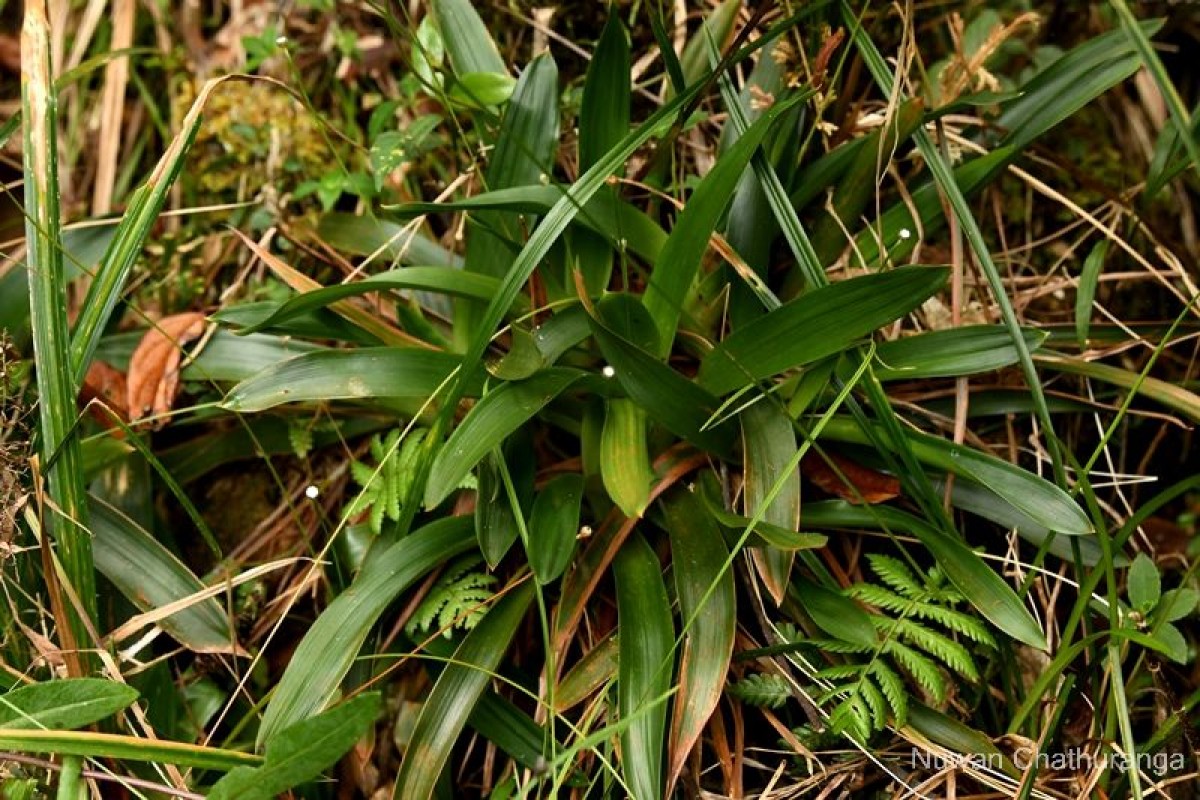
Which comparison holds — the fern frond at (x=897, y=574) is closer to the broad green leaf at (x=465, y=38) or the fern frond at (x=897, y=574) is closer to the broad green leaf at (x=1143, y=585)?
the broad green leaf at (x=1143, y=585)

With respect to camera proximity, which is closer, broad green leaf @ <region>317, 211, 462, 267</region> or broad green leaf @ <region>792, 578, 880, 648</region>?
broad green leaf @ <region>792, 578, 880, 648</region>

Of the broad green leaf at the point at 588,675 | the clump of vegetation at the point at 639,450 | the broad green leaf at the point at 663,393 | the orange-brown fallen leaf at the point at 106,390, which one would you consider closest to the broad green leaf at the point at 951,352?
the clump of vegetation at the point at 639,450

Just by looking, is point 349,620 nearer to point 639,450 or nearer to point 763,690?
point 639,450

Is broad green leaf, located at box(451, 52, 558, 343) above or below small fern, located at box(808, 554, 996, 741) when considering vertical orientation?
above

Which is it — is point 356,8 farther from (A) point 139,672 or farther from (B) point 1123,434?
(B) point 1123,434

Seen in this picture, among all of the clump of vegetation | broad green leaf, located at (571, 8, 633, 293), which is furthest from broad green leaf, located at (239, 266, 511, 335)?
broad green leaf, located at (571, 8, 633, 293)

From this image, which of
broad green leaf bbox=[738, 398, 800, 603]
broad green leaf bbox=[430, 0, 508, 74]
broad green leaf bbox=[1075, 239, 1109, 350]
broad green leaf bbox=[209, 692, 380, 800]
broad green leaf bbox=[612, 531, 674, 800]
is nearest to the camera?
broad green leaf bbox=[209, 692, 380, 800]

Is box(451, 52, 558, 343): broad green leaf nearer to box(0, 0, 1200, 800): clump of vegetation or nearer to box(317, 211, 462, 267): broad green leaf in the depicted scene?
box(0, 0, 1200, 800): clump of vegetation
